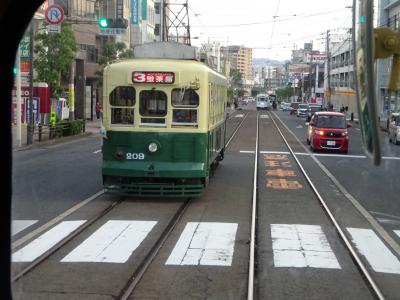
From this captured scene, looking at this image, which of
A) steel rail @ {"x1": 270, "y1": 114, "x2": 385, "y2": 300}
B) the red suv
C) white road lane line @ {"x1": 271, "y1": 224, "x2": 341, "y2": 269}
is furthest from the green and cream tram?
the red suv

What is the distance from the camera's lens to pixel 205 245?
8.24 m

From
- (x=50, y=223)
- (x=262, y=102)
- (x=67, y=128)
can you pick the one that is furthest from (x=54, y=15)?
Result: (x=262, y=102)

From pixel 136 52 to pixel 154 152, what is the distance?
2.57m

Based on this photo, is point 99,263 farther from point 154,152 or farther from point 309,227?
point 154,152

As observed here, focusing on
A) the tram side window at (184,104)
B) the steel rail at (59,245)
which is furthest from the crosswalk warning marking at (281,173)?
the steel rail at (59,245)

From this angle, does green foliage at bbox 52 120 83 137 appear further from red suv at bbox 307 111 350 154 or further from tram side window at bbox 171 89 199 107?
tram side window at bbox 171 89 199 107

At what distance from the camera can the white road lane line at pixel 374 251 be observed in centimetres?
733

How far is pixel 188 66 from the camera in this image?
11953 mm

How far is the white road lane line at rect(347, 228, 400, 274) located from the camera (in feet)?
24.0

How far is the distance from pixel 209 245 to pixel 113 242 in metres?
1.37

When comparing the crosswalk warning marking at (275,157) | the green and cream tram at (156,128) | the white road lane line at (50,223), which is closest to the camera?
the white road lane line at (50,223)

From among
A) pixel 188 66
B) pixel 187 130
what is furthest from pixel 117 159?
pixel 188 66

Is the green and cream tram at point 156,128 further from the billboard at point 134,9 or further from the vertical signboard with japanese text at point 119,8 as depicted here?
the billboard at point 134,9

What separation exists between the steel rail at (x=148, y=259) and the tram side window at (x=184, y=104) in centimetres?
191
